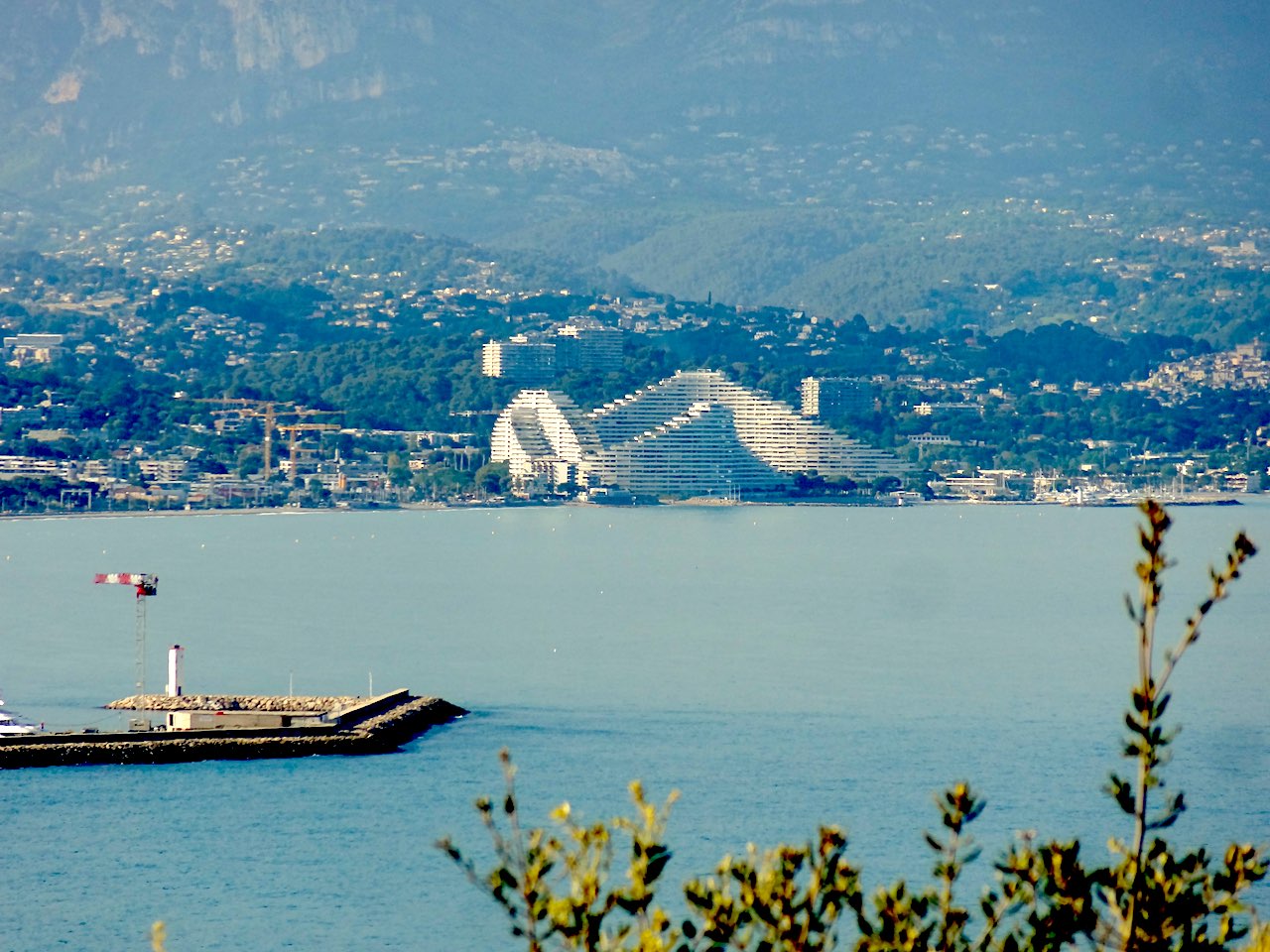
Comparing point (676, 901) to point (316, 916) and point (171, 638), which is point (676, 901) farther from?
Result: point (171, 638)

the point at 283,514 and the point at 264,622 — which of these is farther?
the point at 283,514

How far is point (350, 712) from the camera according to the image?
73.4 feet

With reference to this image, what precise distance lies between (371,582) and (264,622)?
26.5 feet

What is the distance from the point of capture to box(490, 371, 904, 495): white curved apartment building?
76250 millimetres

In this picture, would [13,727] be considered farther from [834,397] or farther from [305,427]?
[834,397]

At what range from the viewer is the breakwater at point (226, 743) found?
20.4 meters

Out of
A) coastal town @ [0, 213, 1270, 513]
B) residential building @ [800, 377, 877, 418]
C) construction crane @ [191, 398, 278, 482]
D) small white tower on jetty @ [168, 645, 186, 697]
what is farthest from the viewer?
residential building @ [800, 377, 877, 418]

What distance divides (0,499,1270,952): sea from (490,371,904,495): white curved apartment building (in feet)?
78.9

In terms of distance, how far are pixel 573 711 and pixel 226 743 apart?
162 inches

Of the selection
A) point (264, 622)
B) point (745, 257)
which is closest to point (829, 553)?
point (264, 622)

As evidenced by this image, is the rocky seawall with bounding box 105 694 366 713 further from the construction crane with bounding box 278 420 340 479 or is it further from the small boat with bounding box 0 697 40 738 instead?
the construction crane with bounding box 278 420 340 479

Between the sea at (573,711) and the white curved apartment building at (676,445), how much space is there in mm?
24043

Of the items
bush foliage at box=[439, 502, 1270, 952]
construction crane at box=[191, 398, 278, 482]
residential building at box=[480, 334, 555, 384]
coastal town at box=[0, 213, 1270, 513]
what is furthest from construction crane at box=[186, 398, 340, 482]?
bush foliage at box=[439, 502, 1270, 952]

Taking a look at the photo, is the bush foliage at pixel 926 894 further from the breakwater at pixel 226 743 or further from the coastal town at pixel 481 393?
the coastal town at pixel 481 393
